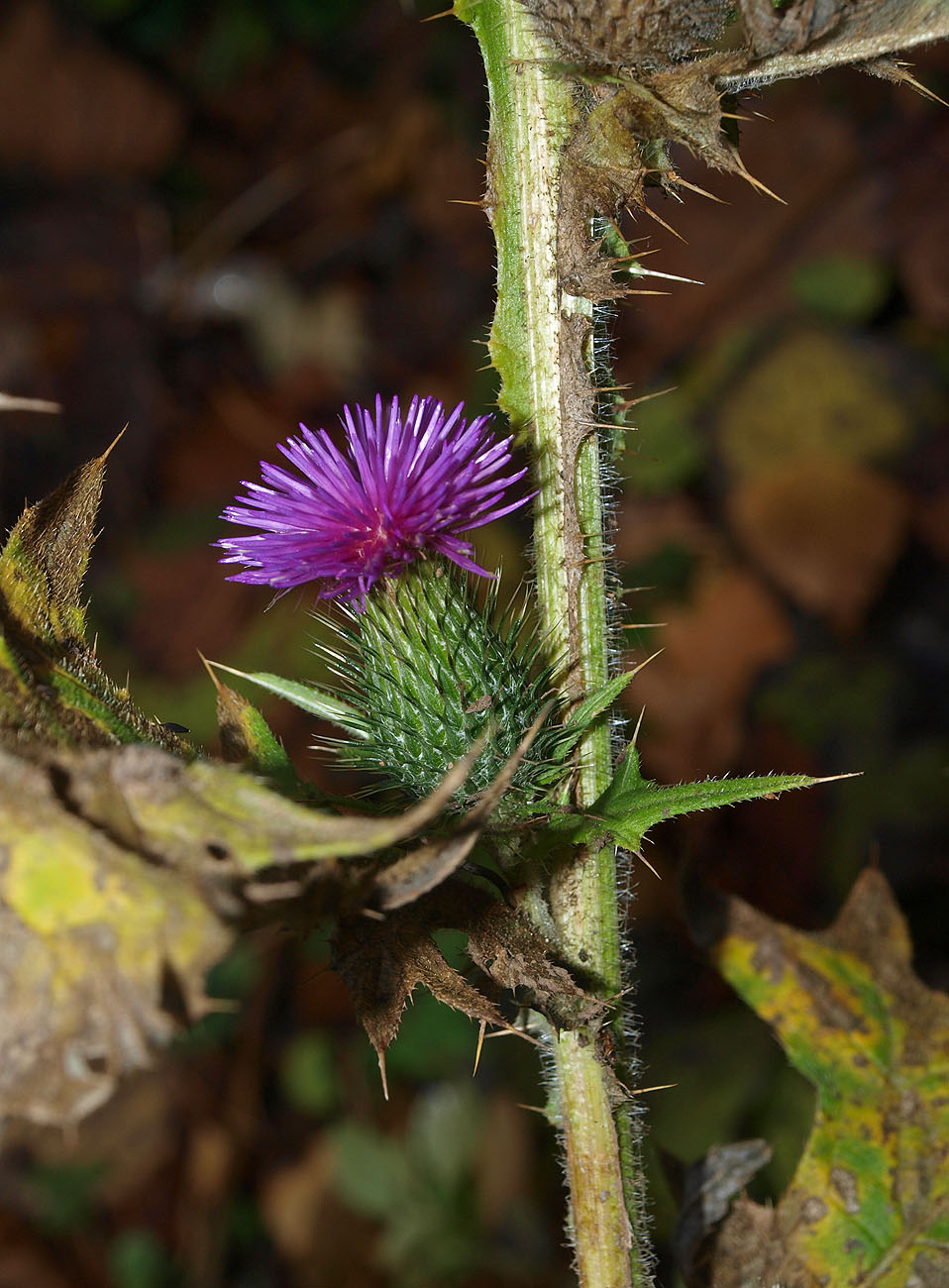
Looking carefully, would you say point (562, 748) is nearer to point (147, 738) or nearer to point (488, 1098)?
point (147, 738)

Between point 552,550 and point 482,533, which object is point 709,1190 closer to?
point 552,550

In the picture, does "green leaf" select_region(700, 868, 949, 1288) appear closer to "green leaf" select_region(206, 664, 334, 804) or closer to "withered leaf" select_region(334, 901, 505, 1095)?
"withered leaf" select_region(334, 901, 505, 1095)

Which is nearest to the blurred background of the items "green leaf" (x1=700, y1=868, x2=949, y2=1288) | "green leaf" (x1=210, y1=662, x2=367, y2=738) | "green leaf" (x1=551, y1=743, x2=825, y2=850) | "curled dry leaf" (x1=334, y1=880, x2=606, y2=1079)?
"green leaf" (x1=700, y1=868, x2=949, y2=1288)

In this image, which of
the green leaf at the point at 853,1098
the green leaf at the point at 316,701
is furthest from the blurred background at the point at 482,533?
the green leaf at the point at 316,701

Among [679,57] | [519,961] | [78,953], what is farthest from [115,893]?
[679,57]

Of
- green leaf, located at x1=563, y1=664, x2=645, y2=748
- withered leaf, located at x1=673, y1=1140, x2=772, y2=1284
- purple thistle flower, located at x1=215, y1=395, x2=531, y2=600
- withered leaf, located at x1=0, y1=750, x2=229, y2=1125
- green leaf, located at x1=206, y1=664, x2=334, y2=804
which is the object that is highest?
purple thistle flower, located at x1=215, y1=395, x2=531, y2=600

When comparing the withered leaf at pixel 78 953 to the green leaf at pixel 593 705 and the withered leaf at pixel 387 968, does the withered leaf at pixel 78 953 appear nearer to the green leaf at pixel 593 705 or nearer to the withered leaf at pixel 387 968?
the withered leaf at pixel 387 968
